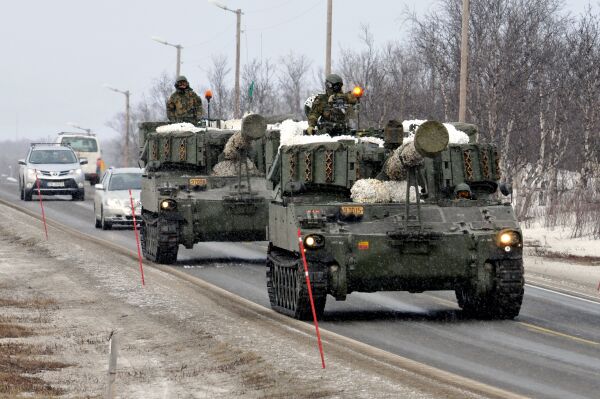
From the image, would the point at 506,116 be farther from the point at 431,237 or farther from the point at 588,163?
the point at 431,237

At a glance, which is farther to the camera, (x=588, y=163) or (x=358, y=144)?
(x=588, y=163)

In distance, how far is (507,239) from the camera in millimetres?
18672

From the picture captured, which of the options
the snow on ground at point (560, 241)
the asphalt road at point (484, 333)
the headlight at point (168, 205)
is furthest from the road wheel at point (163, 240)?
the snow on ground at point (560, 241)

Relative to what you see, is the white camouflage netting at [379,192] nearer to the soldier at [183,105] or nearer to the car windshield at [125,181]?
the soldier at [183,105]

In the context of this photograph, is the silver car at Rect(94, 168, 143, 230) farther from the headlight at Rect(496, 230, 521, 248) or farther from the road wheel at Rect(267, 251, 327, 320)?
the headlight at Rect(496, 230, 521, 248)

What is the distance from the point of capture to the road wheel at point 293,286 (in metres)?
18.5

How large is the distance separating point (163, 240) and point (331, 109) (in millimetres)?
6831

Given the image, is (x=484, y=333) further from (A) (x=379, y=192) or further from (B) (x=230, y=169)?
(B) (x=230, y=169)

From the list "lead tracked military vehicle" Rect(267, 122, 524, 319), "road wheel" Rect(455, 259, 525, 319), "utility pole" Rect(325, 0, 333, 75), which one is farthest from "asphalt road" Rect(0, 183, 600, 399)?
"utility pole" Rect(325, 0, 333, 75)

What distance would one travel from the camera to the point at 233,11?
57.5 metres

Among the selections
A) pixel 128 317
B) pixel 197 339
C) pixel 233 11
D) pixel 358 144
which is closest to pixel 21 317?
pixel 128 317

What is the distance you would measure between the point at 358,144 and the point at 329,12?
26968 mm

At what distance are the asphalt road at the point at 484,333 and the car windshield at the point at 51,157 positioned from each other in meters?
22.4

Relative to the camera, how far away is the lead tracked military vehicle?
18562mm
